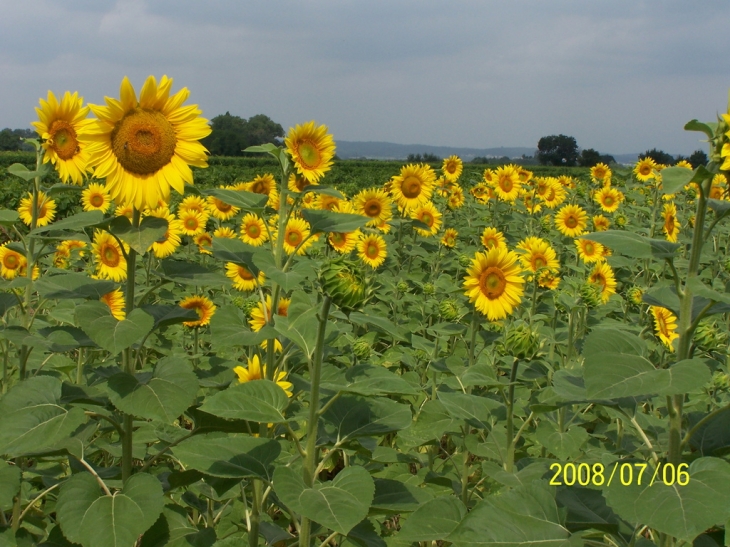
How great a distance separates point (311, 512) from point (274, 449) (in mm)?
266

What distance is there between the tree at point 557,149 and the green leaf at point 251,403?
34142 mm

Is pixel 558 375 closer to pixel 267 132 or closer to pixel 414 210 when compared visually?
pixel 414 210

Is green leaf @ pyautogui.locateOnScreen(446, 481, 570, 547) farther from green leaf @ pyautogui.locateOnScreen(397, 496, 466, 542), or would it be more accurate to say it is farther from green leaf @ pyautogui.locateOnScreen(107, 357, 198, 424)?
green leaf @ pyautogui.locateOnScreen(107, 357, 198, 424)

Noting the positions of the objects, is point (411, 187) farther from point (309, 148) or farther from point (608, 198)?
point (608, 198)

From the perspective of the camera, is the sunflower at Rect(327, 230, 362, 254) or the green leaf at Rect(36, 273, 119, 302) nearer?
the green leaf at Rect(36, 273, 119, 302)

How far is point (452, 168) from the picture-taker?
7422mm

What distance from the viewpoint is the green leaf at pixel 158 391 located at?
1.40m

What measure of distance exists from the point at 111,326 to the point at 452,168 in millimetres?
6349

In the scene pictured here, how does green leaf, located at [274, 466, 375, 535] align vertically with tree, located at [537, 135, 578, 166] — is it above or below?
below

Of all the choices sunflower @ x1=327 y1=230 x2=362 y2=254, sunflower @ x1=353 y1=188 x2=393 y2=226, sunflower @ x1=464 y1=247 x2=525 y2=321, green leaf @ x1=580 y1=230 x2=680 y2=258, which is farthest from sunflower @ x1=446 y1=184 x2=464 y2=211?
green leaf @ x1=580 y1=230 x2=680 y2=258

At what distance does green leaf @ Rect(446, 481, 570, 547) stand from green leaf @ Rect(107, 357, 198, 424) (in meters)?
0.67

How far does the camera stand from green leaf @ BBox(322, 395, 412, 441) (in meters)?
1.39

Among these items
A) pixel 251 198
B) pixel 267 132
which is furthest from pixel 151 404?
pixel 267 132
